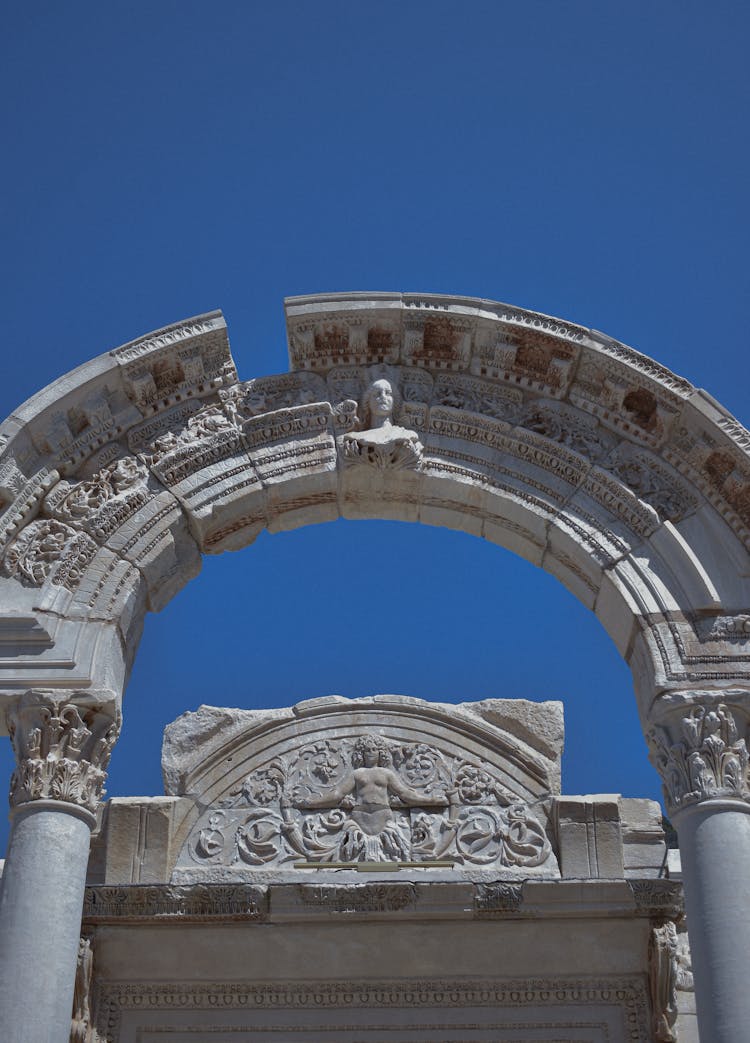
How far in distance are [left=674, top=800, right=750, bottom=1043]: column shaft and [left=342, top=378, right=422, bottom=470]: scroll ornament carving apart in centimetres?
352

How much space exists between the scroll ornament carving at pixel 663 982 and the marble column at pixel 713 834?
136 centimetres

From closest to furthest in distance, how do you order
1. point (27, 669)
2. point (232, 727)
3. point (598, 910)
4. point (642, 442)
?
1. point (27, 669)
2. point (598, 910)
3. point (642, 442)
4. point (232, 727)

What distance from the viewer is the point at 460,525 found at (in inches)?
431

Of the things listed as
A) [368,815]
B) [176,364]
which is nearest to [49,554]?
[176,364]

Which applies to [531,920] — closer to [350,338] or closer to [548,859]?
[548,859]

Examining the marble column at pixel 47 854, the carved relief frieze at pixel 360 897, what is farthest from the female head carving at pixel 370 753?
the marble column at pixel 47 854

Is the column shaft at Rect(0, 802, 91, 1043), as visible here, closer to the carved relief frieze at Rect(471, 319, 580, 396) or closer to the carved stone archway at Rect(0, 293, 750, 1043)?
the carved stone archway at Rect(0, 293, 750, 1043)

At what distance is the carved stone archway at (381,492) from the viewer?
355 inches

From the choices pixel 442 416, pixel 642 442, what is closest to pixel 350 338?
pixel 442 416

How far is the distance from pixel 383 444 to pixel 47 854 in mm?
4017

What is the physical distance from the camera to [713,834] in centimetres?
856

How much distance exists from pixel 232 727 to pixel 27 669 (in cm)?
248

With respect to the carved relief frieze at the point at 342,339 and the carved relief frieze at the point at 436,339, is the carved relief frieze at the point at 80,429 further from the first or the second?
the carved relief frieze at the point at 436,339

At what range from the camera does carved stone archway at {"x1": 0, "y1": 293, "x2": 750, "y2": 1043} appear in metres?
9.01
